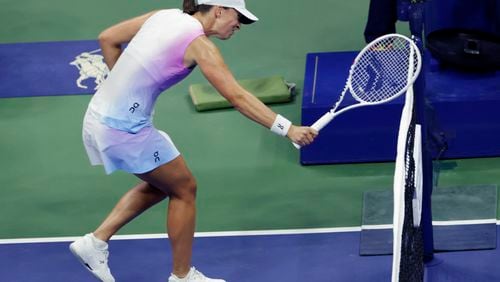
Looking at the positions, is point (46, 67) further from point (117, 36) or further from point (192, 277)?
point (192, 277)

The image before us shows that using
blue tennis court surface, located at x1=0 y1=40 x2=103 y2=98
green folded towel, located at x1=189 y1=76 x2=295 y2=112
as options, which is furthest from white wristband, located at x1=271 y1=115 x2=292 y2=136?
blue tennis court surface, located at x1=0 y1=40 x2=103 y2=98

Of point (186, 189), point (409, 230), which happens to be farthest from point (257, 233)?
point (409, 230)

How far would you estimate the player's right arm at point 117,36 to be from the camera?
760cm

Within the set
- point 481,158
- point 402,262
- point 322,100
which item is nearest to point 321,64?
point 322,100

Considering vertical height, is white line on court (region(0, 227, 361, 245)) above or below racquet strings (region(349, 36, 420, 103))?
below

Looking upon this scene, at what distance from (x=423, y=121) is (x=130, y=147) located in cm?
173

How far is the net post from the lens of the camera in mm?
7250

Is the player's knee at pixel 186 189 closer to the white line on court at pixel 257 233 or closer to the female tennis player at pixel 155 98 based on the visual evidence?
the female tennis player at pixel 155 98

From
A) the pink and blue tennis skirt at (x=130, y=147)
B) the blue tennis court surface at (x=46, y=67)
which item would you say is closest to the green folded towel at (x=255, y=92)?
the blue tennis court surface at (x=46, y=67)

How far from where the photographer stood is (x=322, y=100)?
30.8 ft

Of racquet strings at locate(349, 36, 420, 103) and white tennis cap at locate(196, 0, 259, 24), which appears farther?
racquet strings at locate(349, 36, 420, 103)

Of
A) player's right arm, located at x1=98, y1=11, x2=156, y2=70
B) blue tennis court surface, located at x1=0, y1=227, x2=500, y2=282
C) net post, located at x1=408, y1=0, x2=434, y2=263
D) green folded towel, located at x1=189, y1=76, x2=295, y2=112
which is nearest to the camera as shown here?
net post, located at x1=408, y1=0, x2=434, y2=263

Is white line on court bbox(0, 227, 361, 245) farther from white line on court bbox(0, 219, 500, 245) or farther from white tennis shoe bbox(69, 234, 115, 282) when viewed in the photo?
white tennis shoe bbox(69, 234, 115, 282)

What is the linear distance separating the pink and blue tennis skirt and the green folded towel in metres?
2.97
